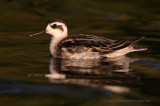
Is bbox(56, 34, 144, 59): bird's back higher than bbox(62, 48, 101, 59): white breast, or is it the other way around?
bbox(56, 34, 144, 59): bird's back

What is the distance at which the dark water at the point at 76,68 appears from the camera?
805 cm

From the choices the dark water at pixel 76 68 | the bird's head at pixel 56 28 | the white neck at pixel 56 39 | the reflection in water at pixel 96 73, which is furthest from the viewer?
the bird's head at pixel 56 28

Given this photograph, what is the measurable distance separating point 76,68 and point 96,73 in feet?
2.61

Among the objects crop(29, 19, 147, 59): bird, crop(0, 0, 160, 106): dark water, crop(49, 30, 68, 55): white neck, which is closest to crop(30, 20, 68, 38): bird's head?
crop(49, 30, 68, 55): white neck

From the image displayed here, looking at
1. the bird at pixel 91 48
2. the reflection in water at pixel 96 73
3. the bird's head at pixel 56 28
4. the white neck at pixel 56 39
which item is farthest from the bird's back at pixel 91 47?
the bird's head at pixel 56 28

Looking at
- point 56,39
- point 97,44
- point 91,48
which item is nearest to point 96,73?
point 91,48

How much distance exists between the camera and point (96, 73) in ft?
31.9

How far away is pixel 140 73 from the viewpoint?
32.3 feet

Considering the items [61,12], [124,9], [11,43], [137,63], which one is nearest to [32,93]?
[137,63]

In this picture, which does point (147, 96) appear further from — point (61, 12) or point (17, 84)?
point (61, 12)

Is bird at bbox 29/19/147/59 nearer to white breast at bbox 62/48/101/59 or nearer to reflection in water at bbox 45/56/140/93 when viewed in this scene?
white breast at bbox 62/48/101/59

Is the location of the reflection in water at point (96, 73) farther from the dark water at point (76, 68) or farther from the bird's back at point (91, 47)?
the bird's back at point (91, 47)

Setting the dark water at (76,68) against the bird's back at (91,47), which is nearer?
the dark water at (76,68)

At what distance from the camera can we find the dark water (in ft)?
26.4
